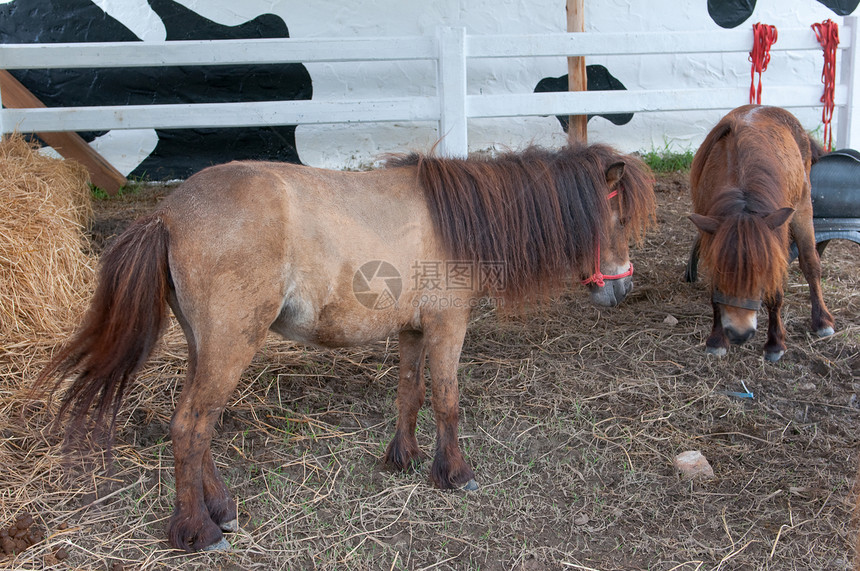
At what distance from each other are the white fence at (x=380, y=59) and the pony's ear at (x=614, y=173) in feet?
6.79

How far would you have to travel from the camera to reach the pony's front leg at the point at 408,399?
3.18m

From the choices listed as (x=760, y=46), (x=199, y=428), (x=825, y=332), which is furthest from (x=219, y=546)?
(x=760, y=46)

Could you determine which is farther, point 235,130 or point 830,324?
point 235,130

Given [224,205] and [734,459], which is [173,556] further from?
[734,459]

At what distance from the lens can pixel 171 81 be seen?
6469mm

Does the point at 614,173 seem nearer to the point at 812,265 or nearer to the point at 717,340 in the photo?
the point at 717,340

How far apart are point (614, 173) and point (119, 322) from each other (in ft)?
7.67

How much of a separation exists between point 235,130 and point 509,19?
10.6ft

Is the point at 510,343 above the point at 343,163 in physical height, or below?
below

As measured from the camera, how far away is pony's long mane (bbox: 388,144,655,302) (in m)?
2.92

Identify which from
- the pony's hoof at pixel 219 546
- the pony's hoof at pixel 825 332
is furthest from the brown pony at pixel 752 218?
the pony's hoof at pixel 219 546

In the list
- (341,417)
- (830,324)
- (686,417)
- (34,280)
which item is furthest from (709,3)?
(34,280)

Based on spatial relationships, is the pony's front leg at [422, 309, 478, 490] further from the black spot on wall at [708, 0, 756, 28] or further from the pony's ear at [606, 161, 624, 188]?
the black spot on wall at [708, 0, 756, 28]

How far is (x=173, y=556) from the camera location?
254cm
